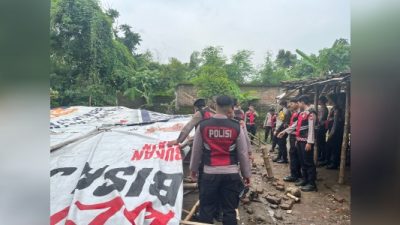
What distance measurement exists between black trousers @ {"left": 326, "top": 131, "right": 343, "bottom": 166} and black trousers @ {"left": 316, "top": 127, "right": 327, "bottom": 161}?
5.5 inches

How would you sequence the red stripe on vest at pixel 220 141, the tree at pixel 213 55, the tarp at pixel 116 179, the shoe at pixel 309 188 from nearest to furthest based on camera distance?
1. the tarp at pixel 116 179
2. the red stripe on vest at pixel 220 141
3. the shoe at pixel 309 188
4. the tree at pixel 213 55

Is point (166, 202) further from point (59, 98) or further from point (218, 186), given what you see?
point (59, 98)

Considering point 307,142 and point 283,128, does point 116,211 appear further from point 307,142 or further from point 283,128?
point 283,128

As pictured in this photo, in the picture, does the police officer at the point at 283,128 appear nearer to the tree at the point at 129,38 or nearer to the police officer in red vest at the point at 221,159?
the police officer in red vest at the point at 221,159

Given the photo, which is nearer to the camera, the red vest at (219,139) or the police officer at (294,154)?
the red vest at (219,139)

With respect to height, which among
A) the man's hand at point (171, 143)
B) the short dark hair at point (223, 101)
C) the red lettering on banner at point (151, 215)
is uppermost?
the short dark hair at point (223, 101)

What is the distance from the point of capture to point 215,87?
1110 centimetres

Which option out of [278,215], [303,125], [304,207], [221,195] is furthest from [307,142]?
[221,195]

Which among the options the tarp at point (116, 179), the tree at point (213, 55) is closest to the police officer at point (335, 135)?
the tarp at point (116, 179)

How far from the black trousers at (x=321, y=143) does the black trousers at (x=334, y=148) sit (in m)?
0.14

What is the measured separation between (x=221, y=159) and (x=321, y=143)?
3.94 m

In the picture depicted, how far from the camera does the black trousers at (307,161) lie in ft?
14.1

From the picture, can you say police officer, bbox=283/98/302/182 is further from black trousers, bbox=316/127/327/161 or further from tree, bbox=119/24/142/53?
tree, bbox=119/24/142/53
